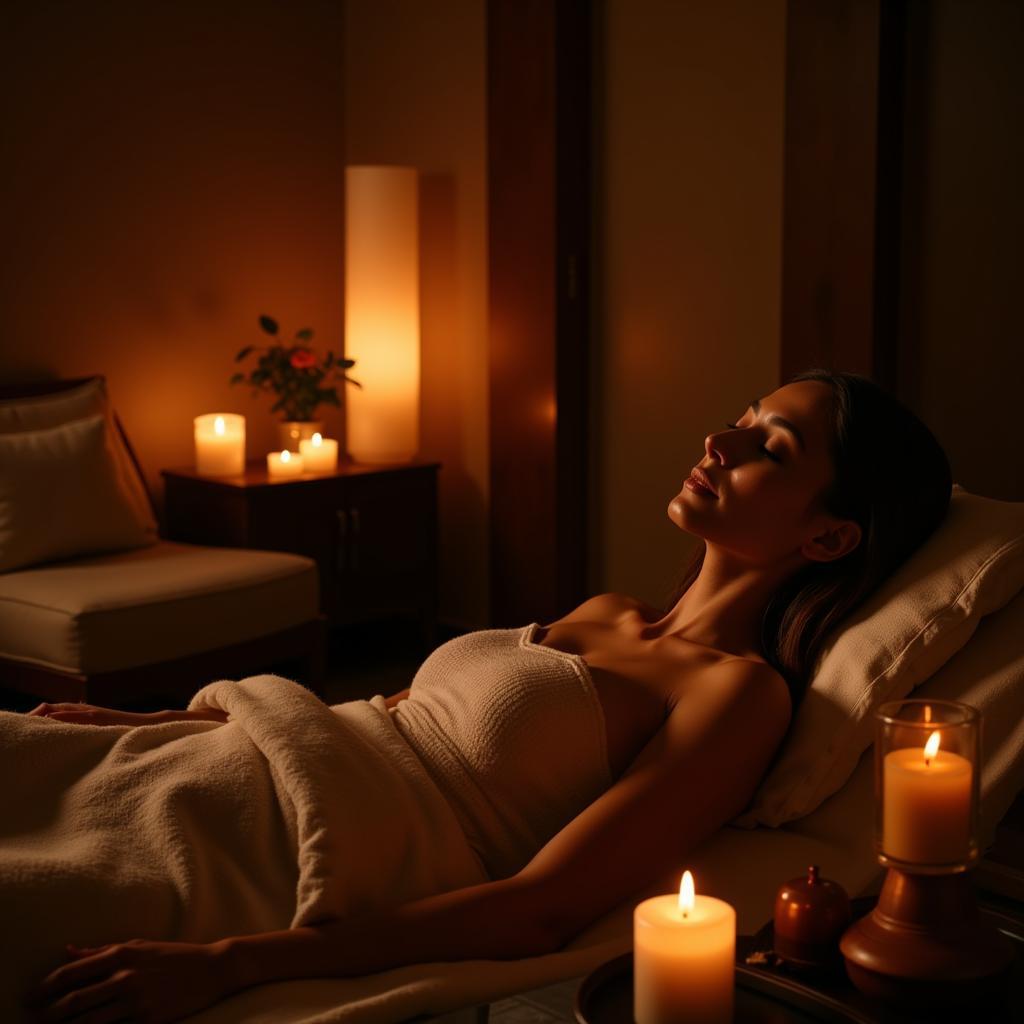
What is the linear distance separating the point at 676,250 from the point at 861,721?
254 cm

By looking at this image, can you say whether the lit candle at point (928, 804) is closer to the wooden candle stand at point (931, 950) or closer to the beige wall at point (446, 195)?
the wooden candle stand at point (931, 950)

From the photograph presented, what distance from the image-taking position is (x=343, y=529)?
4.11 m

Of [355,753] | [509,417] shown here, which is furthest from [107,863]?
[509,417]

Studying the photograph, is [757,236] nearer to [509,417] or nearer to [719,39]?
[719,39]

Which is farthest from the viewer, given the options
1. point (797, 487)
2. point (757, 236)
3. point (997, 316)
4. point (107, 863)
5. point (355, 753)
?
point (757, 236)

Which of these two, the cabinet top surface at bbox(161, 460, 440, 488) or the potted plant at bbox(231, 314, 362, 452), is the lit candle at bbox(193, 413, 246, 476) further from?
the potted plant at bbox(231, 314, 362, 452)

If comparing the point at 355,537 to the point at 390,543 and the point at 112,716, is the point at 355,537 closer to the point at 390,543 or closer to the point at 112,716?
the point at 390,543

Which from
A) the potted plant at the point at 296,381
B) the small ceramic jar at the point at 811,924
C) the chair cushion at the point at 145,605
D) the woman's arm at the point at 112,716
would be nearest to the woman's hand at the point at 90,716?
the woman's arm at the point at 112,716

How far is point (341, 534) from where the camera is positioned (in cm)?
411

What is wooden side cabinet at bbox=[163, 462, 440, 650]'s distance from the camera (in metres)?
3.92

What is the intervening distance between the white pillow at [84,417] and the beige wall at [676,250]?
136cm

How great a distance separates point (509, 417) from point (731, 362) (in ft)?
2.54

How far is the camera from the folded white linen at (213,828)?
1332mm

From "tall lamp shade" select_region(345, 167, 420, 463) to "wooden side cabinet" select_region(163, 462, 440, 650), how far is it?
0.42ft
